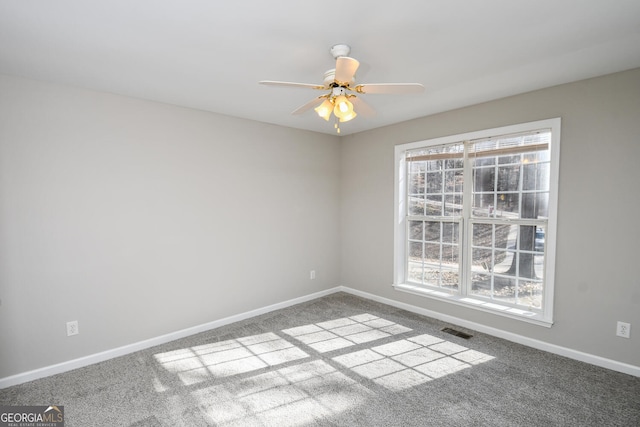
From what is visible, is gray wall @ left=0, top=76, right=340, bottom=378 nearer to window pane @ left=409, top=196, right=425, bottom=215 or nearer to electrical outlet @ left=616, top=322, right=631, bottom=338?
window pane @ left=409, top=196, right=425, bottom=215

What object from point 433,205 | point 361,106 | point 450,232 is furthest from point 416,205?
point 361,106

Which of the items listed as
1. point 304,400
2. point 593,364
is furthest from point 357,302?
point 593,364

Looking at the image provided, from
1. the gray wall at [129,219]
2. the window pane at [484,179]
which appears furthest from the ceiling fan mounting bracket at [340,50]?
the window pane at [484,179]

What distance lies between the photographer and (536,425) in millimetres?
2014

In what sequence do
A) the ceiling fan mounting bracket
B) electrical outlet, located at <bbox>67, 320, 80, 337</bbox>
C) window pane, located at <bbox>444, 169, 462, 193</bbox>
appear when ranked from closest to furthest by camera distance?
the ceiling fan mounting bracket
electrical outlet, located at <bbox>67, 320, 80, 337</bbox>
window pane, located at <bbox>444, 169, 462, 193</bbox>

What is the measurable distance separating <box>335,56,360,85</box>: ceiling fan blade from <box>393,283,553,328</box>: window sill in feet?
9.12

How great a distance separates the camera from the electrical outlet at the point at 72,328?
271 cm

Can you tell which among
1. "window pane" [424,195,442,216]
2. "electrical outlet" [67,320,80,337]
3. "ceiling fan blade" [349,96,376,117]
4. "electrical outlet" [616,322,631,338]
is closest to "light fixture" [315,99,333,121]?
"ceiling fan blade" [349,96,376,117]

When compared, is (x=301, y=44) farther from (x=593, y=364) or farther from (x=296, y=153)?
(x=593, y=364)

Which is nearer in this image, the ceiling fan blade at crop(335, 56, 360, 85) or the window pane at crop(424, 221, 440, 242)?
the ceiling fan blade at crop(335, 56, 360, 85)

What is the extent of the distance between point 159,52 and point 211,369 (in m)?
2.51

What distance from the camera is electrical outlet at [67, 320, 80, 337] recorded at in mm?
2713

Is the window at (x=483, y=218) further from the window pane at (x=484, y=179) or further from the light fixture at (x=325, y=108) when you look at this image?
the light fixture at (x=325, y=108)

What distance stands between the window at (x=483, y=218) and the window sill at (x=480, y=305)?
1 cm
